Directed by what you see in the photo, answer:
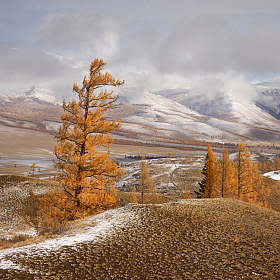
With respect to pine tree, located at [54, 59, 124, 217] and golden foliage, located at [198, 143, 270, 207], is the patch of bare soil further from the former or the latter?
golden foliage, located at [198, 143, 270, 207]

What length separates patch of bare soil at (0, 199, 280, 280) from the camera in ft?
28.1

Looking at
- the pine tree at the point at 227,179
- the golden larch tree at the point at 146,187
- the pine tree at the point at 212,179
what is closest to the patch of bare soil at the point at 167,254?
the pine tree at the point at 227,179

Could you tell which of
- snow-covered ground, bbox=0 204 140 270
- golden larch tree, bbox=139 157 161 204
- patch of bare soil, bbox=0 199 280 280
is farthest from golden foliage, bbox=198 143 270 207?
snow-covered ground, bbox=0 204 140 270

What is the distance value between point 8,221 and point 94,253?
82.1ft

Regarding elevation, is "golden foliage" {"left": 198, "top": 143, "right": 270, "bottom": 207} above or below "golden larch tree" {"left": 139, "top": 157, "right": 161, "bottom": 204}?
above

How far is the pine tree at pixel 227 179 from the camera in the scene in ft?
120

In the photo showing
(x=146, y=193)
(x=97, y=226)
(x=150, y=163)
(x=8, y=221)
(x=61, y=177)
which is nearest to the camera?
(x=97, y=226)

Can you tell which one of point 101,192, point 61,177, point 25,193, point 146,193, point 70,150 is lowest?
point 146,193

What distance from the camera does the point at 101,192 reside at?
1691 cm

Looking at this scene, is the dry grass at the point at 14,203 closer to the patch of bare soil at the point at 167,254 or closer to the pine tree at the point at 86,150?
the pine tree at the point at 86,150

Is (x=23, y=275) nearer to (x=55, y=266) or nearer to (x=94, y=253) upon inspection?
(x=55, y=266)

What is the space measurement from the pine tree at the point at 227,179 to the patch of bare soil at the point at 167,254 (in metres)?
22.0

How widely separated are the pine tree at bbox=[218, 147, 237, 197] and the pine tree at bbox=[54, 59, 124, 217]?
86.5 ft

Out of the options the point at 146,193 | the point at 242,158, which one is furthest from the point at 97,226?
the point at 146,193
